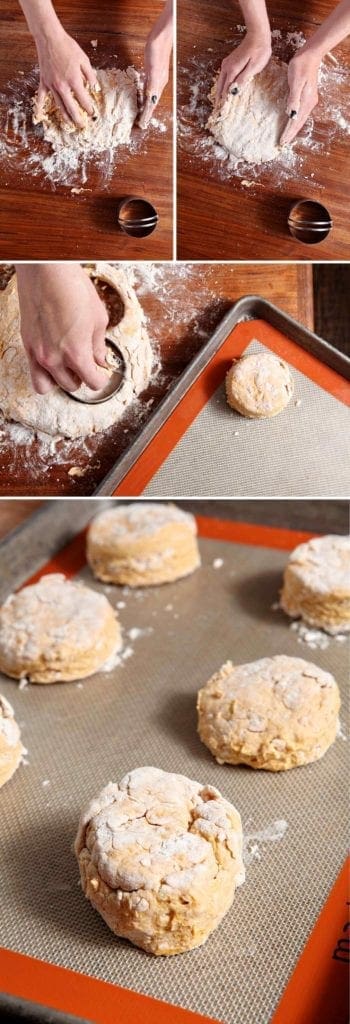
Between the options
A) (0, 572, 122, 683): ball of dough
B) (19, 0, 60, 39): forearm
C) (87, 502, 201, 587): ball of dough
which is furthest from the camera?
(87, 502, 201, 587): ball of dough

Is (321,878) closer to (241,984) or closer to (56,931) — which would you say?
(241,984)

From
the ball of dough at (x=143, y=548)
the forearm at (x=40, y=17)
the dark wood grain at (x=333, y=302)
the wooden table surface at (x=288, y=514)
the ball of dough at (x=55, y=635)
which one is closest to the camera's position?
Answer: the forearm at (x=40, y=17)

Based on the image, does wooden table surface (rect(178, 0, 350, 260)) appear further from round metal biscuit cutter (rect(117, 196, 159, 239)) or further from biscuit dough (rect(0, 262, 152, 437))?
biscuit dough (rect(0, 262, 152, 437))

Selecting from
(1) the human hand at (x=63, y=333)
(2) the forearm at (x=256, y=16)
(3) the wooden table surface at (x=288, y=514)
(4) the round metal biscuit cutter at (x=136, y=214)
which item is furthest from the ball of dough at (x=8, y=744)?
(2) the forearm at (x=256, y=16)

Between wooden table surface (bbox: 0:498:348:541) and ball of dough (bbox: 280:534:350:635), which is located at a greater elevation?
ball of dough (bbox: 280:534:350:635)

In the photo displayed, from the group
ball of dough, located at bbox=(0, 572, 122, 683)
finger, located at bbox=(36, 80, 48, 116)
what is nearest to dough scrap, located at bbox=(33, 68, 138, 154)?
finger, located at bbox=(36, 80, 48, 116)

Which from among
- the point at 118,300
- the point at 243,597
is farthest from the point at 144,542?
the point at 118,300

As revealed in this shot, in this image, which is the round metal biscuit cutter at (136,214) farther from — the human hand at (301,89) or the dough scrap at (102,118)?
the human hand at (301,89)
